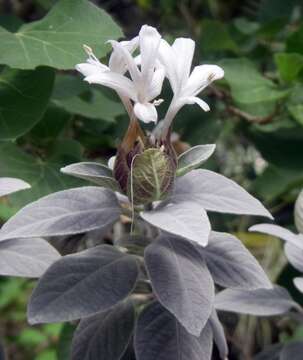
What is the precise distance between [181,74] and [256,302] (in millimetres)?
256

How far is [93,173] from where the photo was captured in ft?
1.77

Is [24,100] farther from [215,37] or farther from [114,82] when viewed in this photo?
[215,37]

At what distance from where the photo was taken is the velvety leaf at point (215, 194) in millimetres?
511

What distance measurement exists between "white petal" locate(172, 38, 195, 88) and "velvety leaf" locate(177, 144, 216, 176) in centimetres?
6

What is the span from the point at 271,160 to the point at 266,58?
29 cm

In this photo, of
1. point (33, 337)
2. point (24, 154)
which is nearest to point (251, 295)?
point (24, 154)

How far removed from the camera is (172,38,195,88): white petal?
523 millimetres

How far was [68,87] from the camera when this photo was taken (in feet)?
2.69

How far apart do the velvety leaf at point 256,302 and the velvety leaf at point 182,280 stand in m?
0.12

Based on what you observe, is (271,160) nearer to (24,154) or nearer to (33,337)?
(24,154)

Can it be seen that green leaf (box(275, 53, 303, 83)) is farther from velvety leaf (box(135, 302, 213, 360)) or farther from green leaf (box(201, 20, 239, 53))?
velvety leaf (box(135, 302, 213, 360))

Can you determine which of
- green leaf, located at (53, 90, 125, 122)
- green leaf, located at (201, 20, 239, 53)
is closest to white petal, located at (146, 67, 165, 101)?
green leaf, located at (53, 90, 125, 122)

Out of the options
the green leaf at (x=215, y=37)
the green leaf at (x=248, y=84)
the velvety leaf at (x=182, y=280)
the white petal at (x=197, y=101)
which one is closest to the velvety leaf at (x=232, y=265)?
the velvety leaf at (x=182, y=280)

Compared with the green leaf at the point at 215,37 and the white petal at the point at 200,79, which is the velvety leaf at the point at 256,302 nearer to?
the white petal at the point at 200,79
